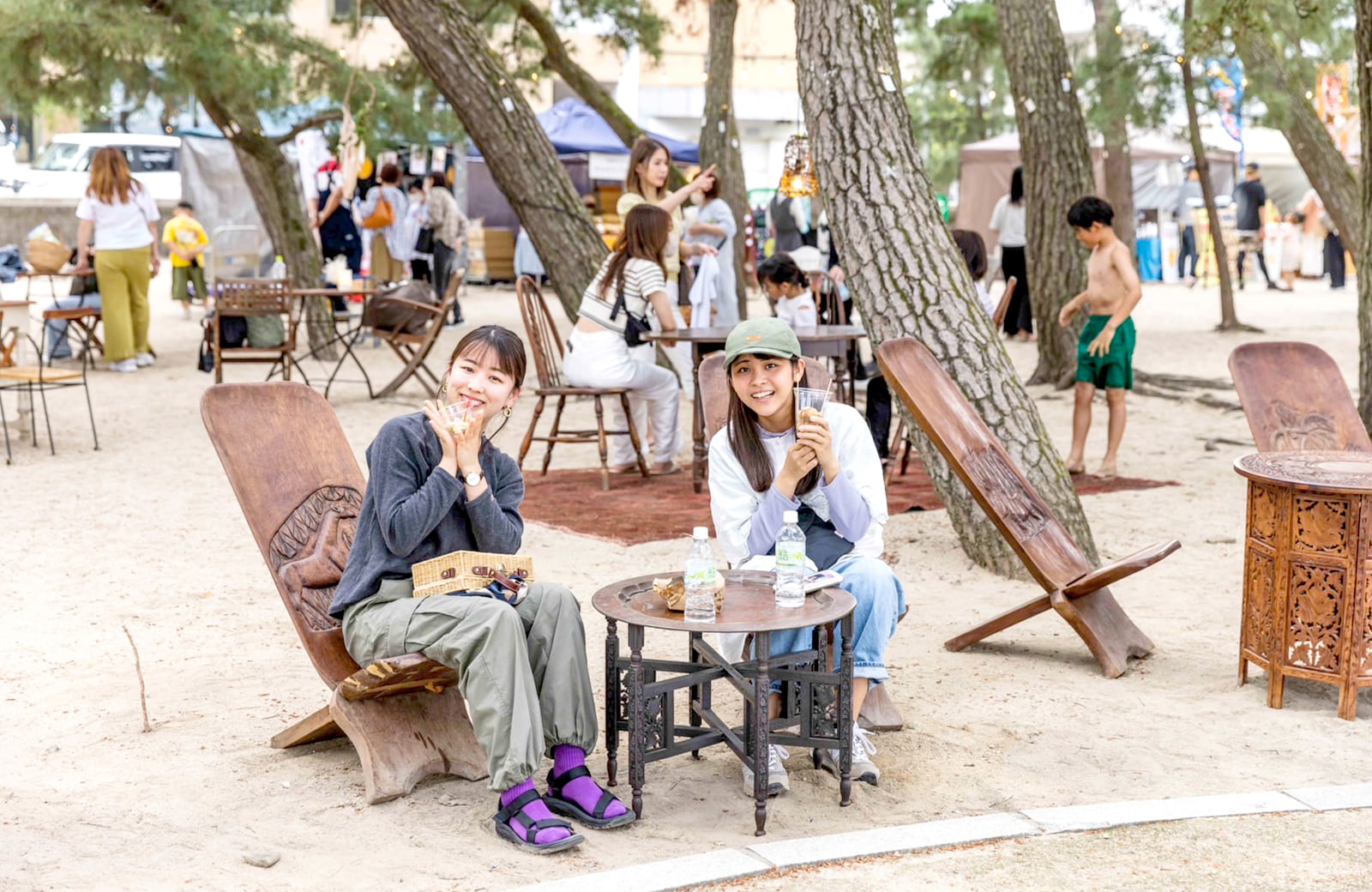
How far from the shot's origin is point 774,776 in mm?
3494

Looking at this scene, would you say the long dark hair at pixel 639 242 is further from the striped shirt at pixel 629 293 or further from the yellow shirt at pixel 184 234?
the yellow shirt at pixel 184 234

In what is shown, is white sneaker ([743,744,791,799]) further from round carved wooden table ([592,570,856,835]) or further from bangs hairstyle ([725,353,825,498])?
bangs hairstyle ([725,353,825,498])

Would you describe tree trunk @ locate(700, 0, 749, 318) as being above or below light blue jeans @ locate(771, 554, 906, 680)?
above

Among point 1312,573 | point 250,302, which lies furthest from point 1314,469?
point 250,302

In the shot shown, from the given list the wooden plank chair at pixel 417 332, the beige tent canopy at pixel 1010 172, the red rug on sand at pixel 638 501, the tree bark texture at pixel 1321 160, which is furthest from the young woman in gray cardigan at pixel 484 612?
the beige tent canopy at pixel 1010 172

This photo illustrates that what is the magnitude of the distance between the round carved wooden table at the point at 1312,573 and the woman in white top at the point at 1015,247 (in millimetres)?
9908

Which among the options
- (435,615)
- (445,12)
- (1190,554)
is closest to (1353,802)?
(435,615)

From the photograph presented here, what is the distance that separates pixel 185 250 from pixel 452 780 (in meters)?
13.3

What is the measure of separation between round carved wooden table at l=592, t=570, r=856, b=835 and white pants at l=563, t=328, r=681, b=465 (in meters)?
3.80

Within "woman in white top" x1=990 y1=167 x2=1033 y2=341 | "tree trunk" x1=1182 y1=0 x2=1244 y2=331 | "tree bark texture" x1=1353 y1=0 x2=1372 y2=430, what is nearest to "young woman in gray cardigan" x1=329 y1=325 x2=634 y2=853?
"tree bark texture" x1=1353 y1=0 x2=1372 y2=430

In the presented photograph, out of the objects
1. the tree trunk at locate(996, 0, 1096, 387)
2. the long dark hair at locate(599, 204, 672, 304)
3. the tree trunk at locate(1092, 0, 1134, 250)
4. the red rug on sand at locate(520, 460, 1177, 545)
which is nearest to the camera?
the red rug on sand at locate(520, 460, 1177, 545)

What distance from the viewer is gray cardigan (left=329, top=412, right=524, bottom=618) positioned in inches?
130

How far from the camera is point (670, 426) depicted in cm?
784

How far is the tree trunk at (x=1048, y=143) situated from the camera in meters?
10.2
